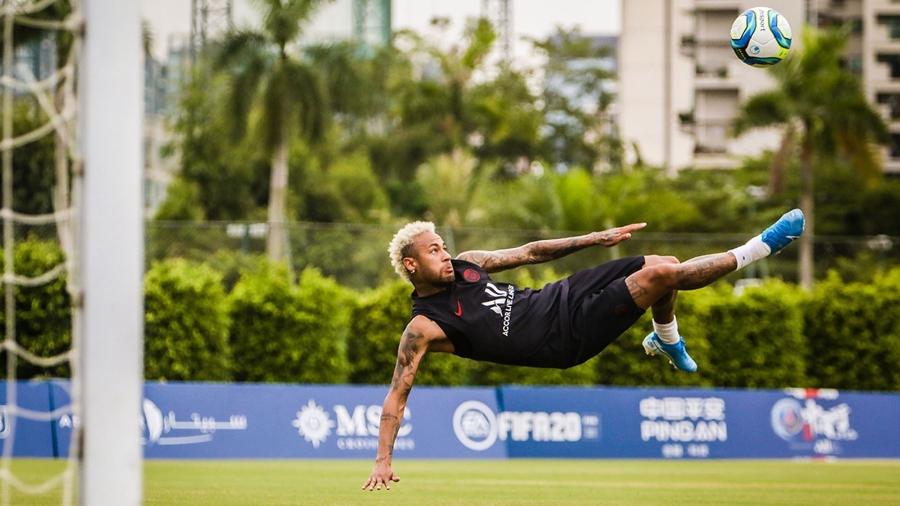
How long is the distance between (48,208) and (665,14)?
51.8m

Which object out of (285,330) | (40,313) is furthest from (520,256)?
(285,330)

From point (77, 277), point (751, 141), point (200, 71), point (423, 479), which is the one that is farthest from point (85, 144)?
point (751, 141)

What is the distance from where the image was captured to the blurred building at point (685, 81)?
8394 centimetres

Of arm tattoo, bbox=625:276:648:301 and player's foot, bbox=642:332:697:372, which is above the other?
arm tattoo, bbox=625:276:648:301

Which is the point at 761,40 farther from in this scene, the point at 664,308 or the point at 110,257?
the point at 110,257

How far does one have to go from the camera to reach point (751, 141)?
8381cm

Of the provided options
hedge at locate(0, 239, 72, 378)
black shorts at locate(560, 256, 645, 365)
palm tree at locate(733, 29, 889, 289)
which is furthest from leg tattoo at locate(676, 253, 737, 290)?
palm tree at locate(733, 29, 889, 289)

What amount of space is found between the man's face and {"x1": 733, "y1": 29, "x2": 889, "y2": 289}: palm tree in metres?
40.2

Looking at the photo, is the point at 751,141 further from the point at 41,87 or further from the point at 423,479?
the point at 41,87

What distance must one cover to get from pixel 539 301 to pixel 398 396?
1481 mm

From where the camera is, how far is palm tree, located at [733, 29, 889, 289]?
5075 centimetres

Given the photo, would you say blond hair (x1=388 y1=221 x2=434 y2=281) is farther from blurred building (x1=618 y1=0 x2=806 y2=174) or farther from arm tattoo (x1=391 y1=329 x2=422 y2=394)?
blurred building (x1=618 y1=0 x2=806 y2=174)

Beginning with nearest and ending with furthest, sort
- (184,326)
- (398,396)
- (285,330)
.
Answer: (398,396) < (184,326) < (285,330)

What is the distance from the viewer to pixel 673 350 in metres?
13.0
